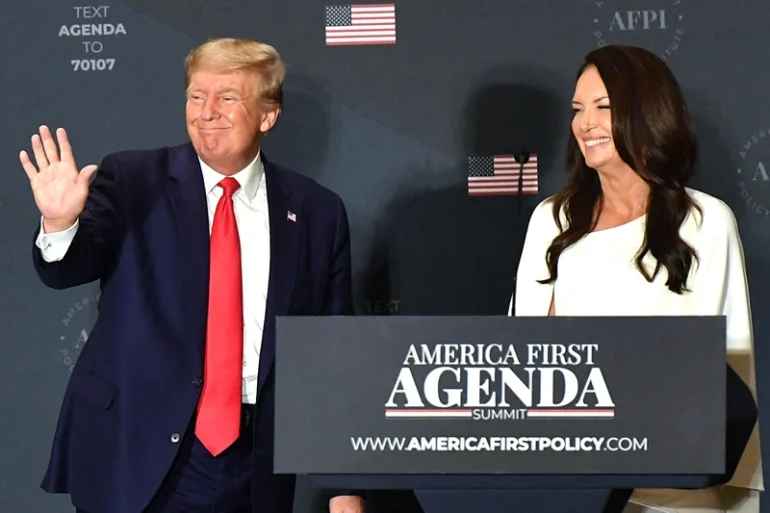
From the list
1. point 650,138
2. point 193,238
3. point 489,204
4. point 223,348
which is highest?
point 650,138

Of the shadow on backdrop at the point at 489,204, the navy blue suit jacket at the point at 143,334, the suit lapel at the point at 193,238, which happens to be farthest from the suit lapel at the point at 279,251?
the shadow on backdrop at the point at 489,204

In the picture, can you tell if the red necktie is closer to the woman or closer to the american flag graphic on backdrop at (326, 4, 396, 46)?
the woman

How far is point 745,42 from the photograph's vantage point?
3121 millimetres

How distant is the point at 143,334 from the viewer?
214 centimetres

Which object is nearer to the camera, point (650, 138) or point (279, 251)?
point (650, 138)

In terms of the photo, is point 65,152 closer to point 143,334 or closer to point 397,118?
point 143,334

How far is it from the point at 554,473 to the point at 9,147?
2420mm

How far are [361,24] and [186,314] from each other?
4.42ft

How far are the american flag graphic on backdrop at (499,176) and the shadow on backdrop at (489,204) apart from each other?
2 centimetres

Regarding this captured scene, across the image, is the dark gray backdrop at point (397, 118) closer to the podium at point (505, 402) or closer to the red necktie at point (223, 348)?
the red necktie at point (223, 348)

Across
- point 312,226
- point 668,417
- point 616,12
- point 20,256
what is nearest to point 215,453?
point 312,226

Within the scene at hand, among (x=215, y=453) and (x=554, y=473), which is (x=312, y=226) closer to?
(x=215, y=453)

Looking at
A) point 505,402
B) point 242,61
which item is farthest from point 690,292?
point 242,61

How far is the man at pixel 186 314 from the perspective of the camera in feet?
6.94
